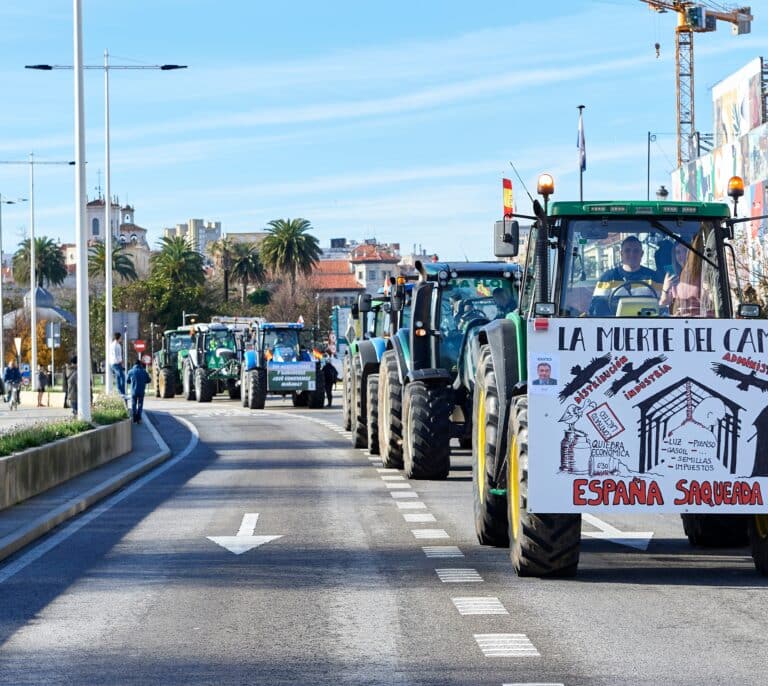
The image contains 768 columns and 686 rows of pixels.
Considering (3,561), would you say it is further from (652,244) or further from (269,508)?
(652,244)

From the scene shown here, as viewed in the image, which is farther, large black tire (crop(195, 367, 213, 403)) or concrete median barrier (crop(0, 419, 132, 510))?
large black tire (crop(195, 367, 213, 403))

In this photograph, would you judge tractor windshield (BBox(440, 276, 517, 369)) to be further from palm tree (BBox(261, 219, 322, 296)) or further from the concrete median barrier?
palm tree (BBox(261, 219, 322, 296))

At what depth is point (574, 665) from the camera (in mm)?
8062

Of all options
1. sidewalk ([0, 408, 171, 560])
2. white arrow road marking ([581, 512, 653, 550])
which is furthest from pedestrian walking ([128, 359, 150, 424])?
white arrow road marking ([581, 512, 653, 550])

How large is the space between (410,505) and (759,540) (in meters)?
6.23

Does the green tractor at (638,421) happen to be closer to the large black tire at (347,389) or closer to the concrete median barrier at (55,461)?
the concrete median barrier at (55,461)

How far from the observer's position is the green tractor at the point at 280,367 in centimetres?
5028

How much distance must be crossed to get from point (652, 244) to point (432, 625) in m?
3.89

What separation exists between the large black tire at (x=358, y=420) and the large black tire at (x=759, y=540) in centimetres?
1617

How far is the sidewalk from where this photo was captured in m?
14.3

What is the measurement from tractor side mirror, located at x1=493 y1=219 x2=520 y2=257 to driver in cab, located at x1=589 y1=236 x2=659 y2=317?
0.66 m

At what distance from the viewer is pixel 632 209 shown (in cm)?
1188

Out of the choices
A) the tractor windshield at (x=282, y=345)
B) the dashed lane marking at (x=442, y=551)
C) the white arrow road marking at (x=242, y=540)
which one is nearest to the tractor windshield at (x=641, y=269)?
the dashed lane marking at (x=442, y=551)

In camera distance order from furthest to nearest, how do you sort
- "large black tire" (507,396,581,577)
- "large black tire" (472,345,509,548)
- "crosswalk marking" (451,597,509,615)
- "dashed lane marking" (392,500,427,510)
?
1. "dashed lane marking" (392,500,427,510)
2. "large black tire" (472,345,509,548)
3. "large black tire" (507,396,581,577)
4. "crosswalk marking" (451,597,509,615)
